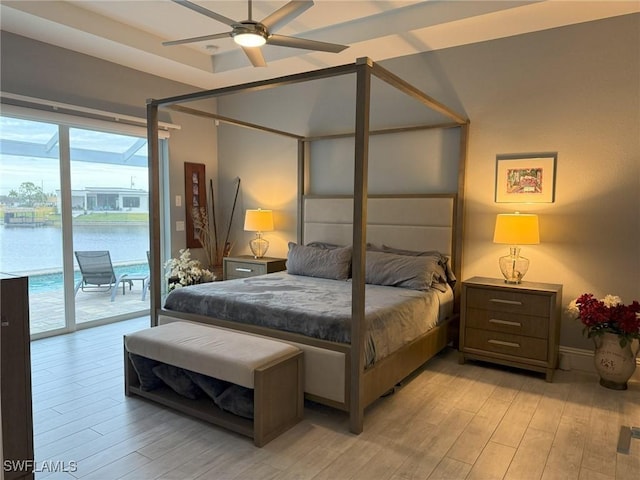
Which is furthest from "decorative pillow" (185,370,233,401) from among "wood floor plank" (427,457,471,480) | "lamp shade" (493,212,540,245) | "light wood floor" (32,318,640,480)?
"lamp shade" (493,212,540,245)

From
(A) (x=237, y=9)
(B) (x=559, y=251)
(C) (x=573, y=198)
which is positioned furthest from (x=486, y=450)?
(A) (x=237, y=9)

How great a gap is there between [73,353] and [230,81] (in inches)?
135

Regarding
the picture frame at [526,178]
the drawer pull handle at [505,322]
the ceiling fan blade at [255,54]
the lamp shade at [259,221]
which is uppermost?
the ceiling fan blade at [255,54]

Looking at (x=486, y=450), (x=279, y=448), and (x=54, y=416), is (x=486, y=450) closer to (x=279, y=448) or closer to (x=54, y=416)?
(x=279, y=448)

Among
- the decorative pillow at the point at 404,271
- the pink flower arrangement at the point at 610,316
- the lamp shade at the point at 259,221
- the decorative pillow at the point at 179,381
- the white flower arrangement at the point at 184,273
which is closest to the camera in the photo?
the decorative pillow at the point at 179,381

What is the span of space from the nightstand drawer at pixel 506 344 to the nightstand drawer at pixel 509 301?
209mm

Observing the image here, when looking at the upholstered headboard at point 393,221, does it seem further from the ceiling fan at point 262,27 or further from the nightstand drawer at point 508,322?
the ceiling fan at point 262,27

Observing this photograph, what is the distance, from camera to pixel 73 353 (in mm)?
3896

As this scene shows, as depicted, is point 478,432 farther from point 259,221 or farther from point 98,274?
point 98,274

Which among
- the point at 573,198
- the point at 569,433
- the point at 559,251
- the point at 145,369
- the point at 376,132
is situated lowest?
the point at 569,433

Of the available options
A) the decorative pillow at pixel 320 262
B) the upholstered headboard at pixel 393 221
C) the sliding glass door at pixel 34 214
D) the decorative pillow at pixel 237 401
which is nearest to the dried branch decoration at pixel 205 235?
the upholstered headboard at pixel 393 221

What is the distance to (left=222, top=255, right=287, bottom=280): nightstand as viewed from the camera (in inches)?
197

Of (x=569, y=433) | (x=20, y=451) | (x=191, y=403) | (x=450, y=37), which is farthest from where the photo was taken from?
(x=450, y=37)

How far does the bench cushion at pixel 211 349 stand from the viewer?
8.13ft
